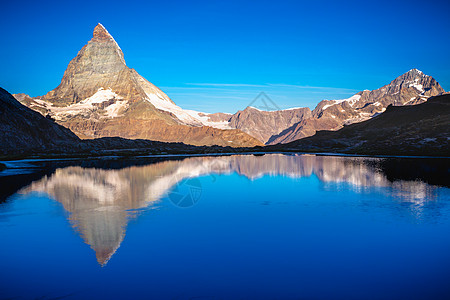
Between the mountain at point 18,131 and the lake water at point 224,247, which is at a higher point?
the mountain at point 18,131

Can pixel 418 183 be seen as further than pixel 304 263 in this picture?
Yes

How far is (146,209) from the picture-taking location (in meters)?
38.5

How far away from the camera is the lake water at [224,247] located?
722 inches

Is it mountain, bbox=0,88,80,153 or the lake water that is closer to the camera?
the lake water

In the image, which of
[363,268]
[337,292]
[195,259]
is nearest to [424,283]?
[363,268]

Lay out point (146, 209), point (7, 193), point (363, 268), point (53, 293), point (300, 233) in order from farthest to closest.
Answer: point (7, 193) → point (146, 209) → point (300, 233) → point (363, 268) → point (53, 293)

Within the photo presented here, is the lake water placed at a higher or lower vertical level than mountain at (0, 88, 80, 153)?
lower

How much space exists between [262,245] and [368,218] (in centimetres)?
1349

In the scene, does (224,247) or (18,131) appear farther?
(18,131)

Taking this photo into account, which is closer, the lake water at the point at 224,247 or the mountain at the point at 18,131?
the lake water at the point at 224,247

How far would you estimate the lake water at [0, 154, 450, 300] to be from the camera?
18344mm

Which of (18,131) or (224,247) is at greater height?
(18,131)

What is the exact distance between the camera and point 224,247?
993 inches

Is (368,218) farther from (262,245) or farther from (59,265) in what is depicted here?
(59,265)
